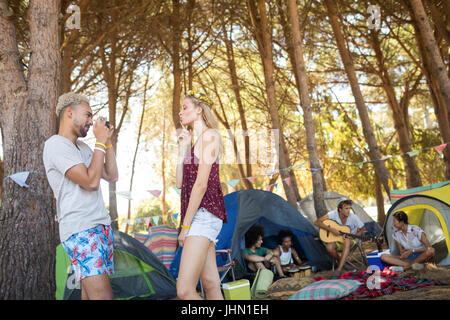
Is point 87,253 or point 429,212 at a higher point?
point 429,212

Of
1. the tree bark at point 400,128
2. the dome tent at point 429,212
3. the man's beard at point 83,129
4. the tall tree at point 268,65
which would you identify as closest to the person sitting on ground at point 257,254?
the dome tent at point 429,212

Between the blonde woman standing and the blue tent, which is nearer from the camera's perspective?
the blonde woman standing

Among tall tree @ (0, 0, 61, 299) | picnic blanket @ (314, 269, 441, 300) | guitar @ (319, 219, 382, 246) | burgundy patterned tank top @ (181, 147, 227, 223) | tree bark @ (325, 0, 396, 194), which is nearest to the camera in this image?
burgundy patterned tank top @ (181, 147, 227, 223)

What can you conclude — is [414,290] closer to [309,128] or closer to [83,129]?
[309,128]

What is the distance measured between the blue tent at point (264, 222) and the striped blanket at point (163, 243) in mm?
775

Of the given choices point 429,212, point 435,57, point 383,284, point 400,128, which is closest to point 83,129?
point 383,284

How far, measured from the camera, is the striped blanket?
674cm

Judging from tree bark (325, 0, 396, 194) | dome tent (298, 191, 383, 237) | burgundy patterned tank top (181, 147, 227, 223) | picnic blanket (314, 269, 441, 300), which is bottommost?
picnic blanket (314, 269, 441, 300)

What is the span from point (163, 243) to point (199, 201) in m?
4.82

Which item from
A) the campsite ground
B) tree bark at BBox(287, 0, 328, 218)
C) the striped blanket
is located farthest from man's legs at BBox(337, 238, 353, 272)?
the striped blanket

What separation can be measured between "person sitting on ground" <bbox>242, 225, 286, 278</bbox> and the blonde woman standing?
3525 mm

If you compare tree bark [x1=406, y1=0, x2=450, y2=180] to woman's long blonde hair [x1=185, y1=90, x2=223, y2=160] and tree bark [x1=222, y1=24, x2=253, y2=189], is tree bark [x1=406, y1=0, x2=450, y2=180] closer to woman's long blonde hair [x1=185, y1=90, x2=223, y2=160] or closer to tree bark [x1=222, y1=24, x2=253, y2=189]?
tree bark [x1=222, y1=24, x2=253, y2=189]

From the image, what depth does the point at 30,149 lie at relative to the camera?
3.70m

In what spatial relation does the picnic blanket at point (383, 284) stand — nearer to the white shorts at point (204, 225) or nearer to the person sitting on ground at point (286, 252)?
the person sitting on ground at point (286, 252)
